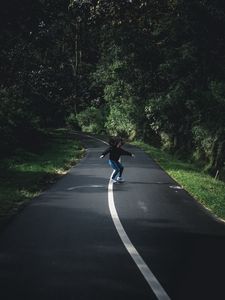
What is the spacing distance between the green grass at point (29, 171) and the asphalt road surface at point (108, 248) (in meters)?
0.71

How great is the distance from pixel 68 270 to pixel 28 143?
24624mm

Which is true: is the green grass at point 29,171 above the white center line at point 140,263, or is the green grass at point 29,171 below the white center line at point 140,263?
below

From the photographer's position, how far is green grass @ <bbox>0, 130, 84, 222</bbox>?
1483 cm

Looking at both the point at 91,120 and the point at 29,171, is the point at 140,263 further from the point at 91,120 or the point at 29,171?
the point at 91,120

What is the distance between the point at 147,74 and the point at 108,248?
29.3m

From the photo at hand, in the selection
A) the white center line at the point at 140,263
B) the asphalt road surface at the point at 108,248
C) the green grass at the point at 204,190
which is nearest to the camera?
the white center line at the point at 140,263

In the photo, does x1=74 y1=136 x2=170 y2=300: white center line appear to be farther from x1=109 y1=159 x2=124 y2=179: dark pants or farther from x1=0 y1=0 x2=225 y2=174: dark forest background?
x1=0 y1=0 x2=225 y2=174: dark forest background

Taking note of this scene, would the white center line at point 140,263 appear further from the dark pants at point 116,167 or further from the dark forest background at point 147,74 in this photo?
the dark forest background at point 147,74

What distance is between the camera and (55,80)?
48906 mm

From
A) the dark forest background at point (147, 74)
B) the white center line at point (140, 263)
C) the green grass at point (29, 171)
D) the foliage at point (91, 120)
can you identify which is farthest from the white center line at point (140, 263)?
the foliage at point (91, 120)

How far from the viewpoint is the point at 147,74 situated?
122 ft

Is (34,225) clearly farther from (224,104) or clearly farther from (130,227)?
(224,104)

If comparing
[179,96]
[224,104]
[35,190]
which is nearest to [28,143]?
[179,96]

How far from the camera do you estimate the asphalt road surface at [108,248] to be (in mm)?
6848
